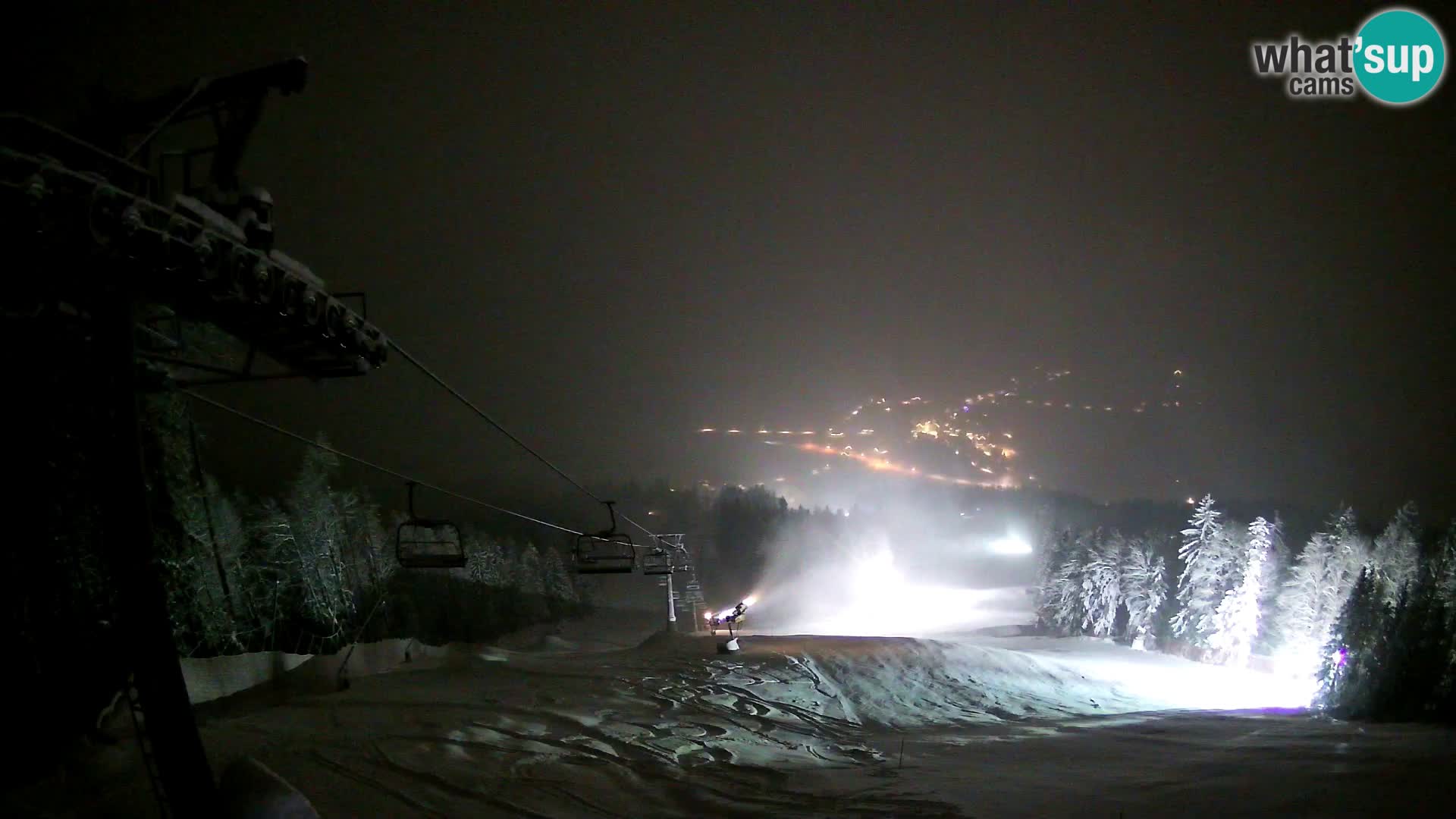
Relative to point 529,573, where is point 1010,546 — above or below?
above

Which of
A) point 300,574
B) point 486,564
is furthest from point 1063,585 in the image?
point 300,574

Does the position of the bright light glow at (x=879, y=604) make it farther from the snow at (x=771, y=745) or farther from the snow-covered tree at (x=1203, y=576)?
the snow at (x=771, y=745)

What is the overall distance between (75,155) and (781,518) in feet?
283

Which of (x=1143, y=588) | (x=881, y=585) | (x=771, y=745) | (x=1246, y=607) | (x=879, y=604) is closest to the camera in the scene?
(x=771, y=745)

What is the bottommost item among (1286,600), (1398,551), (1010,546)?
(1010,546)

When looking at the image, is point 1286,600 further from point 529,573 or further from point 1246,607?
point 529,573

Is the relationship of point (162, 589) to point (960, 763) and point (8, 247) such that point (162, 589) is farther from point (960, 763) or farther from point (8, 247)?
point (960, 763)

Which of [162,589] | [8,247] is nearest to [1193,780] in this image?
[162,589]

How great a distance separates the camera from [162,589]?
270 inches

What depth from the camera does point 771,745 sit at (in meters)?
16.8

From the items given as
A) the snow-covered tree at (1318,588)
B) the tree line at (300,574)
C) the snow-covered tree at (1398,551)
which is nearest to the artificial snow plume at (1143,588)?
the snow-covered tree at (1318,588)

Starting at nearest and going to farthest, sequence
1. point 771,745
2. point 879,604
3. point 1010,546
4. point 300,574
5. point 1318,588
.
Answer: point 771,745, point 1318,588, point 300,574, point 879,604, point 1010,546

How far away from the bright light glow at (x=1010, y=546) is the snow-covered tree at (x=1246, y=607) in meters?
61.2

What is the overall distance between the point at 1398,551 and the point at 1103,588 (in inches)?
760
